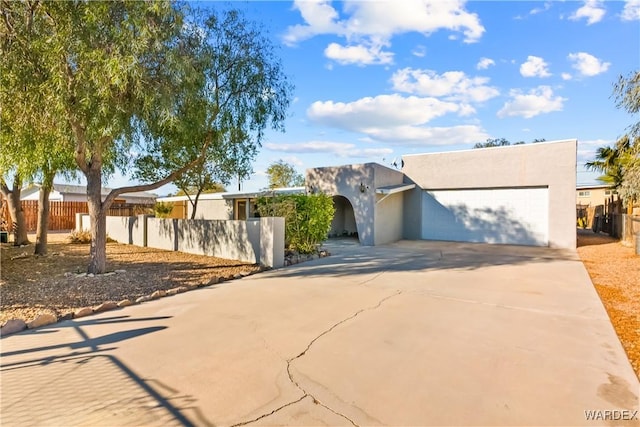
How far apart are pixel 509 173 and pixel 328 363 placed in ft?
44.4

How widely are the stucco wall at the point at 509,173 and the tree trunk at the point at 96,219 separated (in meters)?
12.8

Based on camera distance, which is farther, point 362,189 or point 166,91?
point 362,189

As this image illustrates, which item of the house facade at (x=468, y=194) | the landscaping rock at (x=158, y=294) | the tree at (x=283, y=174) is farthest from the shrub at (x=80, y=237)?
the tree at (x=283, y=174)

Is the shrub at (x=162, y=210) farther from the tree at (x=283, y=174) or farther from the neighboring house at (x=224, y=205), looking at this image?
the tree at (x=283, y=174)

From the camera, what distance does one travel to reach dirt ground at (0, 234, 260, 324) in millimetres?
5426

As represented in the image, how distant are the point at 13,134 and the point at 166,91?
3.80 meters

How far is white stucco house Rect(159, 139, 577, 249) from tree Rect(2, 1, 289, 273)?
6234mm

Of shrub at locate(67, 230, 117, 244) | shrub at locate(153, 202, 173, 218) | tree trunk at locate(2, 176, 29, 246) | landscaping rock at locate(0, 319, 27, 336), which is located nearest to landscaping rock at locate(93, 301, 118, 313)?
landscaping rock at locate(0, 319, 27, 336)

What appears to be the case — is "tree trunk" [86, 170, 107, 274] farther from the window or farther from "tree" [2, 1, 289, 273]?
the window

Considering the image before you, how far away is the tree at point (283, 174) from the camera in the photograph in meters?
30.3

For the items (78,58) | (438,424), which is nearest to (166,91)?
(78,58)

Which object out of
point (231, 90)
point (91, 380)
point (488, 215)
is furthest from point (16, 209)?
point (488, 215)

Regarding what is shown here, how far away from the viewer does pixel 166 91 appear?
625 cm

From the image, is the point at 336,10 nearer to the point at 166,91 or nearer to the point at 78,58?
the point at 166,91
